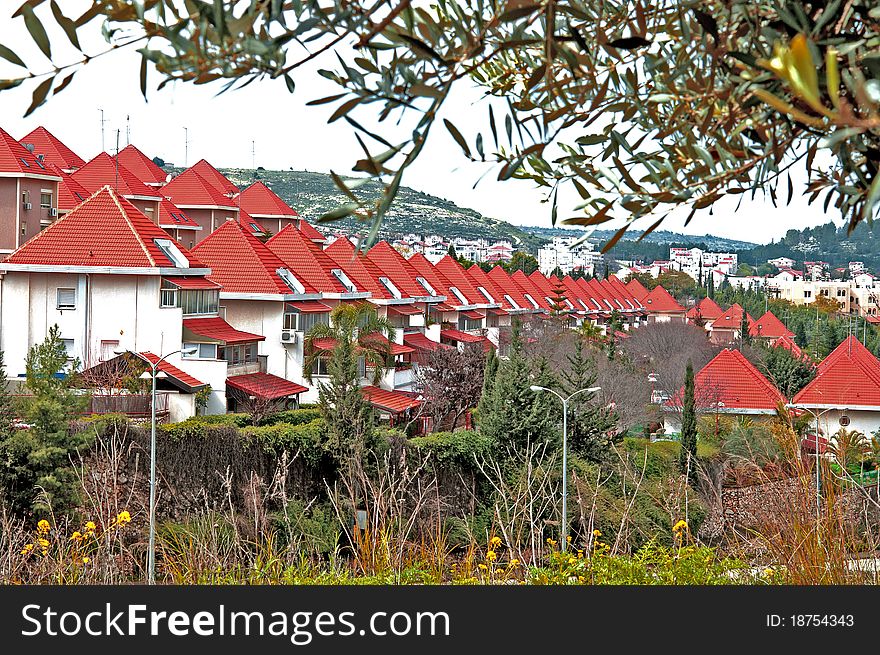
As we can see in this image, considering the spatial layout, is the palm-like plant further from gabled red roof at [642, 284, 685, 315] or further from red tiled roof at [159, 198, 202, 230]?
gabled red roof at [642, 284, 685, 315]

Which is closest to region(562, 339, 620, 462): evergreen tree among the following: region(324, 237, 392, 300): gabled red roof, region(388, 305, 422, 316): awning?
region(324, 237, 392, 300): gabled red roof

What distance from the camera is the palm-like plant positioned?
3256 centimetres

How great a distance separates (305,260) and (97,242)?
10.2 metres

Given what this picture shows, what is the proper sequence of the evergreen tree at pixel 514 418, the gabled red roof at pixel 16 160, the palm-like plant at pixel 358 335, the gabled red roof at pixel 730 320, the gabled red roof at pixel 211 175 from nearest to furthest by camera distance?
1. the evergreen tree at pixel 514 418
2. the palm-like plant at pixel 358 335
3. the gabled red roof at pixel 16 160
4. the gabled red roof at pixel 211 175
5. the gabled red roof at pixel 730 320

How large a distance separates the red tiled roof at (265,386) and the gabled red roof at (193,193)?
70.9 ft

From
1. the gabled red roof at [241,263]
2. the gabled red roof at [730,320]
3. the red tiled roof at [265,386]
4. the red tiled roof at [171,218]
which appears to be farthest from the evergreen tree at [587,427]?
the gabled red roof at [730,320]

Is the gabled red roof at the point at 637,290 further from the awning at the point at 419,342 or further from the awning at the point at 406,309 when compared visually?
the awning at the point at 419,342

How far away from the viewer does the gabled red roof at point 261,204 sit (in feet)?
188

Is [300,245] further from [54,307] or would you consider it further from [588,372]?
[588,372]

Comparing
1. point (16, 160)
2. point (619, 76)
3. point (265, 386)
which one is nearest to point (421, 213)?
point (16, 160)

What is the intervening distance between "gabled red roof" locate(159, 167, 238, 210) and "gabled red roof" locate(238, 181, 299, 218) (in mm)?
4578

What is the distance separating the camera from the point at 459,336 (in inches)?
1885

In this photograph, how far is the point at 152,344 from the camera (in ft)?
90.0

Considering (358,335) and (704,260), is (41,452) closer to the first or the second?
(358,335)
